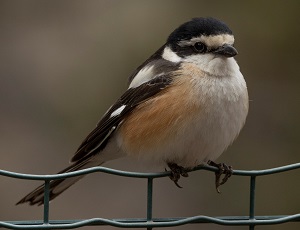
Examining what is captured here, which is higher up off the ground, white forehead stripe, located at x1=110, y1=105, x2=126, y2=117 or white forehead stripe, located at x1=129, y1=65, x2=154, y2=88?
white forehead stripe, located at x1=129, y1=65, x2=154, y2=88

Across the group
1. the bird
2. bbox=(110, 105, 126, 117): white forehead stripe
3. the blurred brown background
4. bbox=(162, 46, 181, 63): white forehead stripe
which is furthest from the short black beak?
the blurred brown background

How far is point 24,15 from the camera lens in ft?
22.4

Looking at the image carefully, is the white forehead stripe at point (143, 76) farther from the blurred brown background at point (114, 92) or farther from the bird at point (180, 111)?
the blurred brown background at point (114, 92)

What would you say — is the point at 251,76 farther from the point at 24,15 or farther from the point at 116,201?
the point at 24,15

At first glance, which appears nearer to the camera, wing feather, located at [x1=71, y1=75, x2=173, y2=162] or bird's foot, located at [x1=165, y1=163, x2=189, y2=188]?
bird's foot, located at [x1=165, y1=163, x2=189, y2=188]

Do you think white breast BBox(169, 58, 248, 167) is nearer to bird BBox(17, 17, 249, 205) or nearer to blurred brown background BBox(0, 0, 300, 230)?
bird BBox(17, 17, 249, 205)

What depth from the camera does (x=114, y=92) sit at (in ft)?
20.6

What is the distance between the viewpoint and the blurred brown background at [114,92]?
5.93m

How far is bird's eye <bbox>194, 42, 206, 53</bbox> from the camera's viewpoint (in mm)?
4500

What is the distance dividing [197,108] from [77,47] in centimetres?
251

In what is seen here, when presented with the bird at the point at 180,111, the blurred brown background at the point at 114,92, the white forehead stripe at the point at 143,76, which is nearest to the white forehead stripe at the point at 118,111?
the bird at the point at 180,111

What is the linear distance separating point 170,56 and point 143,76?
0.15 m

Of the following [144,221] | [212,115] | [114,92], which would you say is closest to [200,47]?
[212,115]

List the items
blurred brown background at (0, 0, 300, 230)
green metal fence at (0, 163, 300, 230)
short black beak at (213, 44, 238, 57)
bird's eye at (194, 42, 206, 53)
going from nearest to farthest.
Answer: green metal fence at (0, 163, 300, 230) → short black beak at (213, 44, 238, 57) → bird's eye at (194, 42, 206, 53) → blurred brown background at (0, 0, 300, 230)
